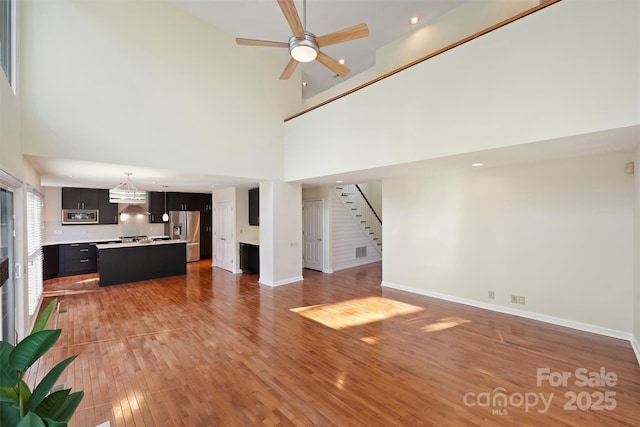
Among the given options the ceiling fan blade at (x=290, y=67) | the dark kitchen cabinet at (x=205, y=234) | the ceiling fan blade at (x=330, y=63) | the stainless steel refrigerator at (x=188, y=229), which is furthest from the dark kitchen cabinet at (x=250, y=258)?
the ceiling fan blade at (x=330, y=63)

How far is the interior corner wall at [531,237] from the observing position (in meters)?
3.67

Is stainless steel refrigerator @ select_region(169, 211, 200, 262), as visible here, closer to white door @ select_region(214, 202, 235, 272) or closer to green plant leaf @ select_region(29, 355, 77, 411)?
white door @ select_region(214, 202, 235, 272)

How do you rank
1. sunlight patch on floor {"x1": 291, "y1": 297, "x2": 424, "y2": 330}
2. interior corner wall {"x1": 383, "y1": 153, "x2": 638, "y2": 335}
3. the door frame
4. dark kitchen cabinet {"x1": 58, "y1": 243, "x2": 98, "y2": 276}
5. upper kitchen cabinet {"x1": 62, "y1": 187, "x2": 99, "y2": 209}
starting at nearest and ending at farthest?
interior corner wall {"x1": 383, "y1": 153, "x2": 638, "y2": 335}, sunlight patch on floor {"x1": 291, "y1": 297, "x2": 424, "y2": 330}, dark kitchen cabinet {"x1": 58, "y1": 243, "x2": 98, "y2": 276}, upper kitchen cabinet {"x1": 62, "y1": 187, "x2": 99, "y2": 209}, the door frame

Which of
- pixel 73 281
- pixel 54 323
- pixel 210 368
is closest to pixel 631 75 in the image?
pixel 210 368

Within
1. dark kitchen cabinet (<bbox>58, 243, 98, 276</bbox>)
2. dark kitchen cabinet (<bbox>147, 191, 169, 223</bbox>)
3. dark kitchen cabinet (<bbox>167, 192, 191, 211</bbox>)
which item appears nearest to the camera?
dark kitchen cabinet (<bbox>58, 243, 98, 276</bbox>)

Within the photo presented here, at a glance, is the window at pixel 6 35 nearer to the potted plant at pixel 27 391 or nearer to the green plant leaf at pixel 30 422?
the potted plant at pixel 27 391

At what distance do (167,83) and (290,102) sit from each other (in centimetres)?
283

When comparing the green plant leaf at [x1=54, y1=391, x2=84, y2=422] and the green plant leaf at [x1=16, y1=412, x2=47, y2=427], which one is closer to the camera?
the green plant leaf at [x1=16, y1=412, x2=47, y2=427]

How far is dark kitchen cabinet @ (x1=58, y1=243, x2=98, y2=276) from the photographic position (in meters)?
7.36

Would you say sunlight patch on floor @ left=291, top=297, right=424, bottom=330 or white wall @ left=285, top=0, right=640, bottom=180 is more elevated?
white wall @ left=285, top=0, right=640, bottom=180

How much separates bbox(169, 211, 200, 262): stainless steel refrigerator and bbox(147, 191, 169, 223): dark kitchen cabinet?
325 millimetres

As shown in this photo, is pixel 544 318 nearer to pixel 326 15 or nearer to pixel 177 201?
pixel 326 15

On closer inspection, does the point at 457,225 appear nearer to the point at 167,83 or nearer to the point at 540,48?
the point at 540,48

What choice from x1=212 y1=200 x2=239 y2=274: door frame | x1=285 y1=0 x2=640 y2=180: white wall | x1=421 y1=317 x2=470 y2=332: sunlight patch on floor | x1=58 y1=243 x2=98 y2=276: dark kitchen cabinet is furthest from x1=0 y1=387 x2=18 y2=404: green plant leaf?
x1=58 y1=243 x2=98 y2=276: dark kitchen cabinet
